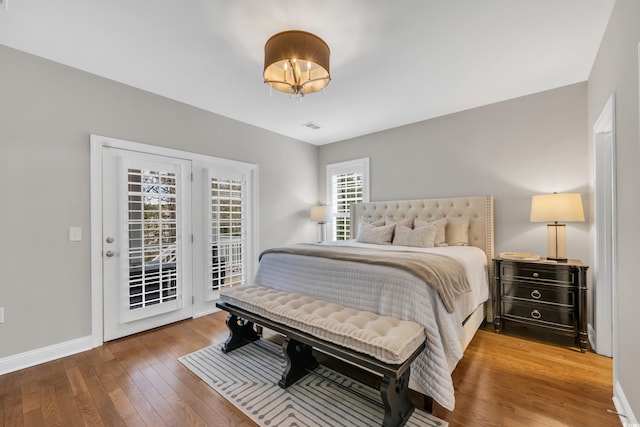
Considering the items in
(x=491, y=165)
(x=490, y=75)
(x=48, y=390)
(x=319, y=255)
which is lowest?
(x=48, y=390)

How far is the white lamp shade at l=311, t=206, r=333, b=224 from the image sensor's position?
4816mm

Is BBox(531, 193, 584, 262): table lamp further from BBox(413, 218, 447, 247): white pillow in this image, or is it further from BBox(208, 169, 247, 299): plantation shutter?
BBox(208, 169, 247, 299): plantation shutter

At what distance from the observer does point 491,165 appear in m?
3.46

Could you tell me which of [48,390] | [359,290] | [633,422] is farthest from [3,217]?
[633,422]

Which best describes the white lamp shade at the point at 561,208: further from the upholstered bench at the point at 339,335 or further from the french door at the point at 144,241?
the french door at the point at 144,241

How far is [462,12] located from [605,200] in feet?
6.53

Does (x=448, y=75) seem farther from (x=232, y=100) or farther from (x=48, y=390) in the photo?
(x=48, y=390)

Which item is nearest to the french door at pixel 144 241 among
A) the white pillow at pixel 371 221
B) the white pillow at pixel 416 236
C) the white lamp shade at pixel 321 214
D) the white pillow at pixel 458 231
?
the white lamp shade at pixel 321 214

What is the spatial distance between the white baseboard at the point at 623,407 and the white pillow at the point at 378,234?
2259 mm

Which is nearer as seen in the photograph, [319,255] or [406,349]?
[406,349]

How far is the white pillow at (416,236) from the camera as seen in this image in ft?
10.8

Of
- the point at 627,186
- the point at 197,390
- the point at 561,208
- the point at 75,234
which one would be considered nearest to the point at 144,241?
the point at 75,234

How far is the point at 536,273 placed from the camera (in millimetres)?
2750

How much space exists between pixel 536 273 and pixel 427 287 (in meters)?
1.71
